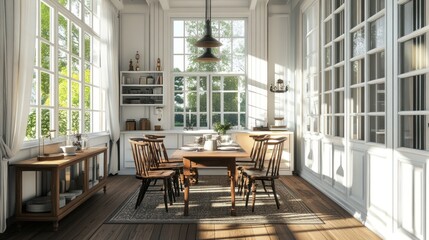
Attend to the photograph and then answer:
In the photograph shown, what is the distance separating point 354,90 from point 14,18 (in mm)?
4134

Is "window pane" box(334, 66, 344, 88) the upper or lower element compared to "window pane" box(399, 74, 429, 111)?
upper

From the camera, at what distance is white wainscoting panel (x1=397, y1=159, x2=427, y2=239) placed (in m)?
3.07

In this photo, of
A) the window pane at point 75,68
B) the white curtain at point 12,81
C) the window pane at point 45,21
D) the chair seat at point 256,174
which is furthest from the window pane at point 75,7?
the chair seat at point 256,174

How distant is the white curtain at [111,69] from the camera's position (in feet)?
23.2

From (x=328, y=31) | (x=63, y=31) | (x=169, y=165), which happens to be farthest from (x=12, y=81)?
(x=328, y=31)

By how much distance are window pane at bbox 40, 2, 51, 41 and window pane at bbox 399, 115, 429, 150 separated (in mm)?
4496

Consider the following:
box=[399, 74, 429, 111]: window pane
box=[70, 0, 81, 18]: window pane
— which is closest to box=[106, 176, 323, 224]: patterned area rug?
box=[399, 74, 429, 111]: window pane

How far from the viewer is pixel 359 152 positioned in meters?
4.45

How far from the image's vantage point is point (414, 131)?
321 centimetres

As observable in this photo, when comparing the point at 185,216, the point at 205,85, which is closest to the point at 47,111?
the point at 185,216

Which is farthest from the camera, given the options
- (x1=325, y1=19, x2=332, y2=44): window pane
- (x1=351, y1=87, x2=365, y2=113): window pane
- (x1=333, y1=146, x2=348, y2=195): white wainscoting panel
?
(x1=325, y1=19, x2=332, y2=44): window pane

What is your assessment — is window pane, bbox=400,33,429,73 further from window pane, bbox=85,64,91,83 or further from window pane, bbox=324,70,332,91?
window pane, bbox=85,64,91,83

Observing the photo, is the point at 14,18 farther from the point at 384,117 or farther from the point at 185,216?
the point at 384,117

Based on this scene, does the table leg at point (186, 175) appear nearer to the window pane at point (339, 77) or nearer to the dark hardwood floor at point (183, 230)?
the dark hardwood floor at point (183, 230)
